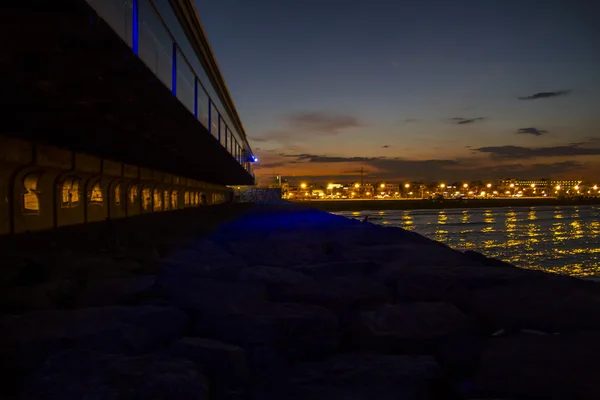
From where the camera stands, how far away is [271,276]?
5.07 meters

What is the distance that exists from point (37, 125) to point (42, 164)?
1889 millimetres

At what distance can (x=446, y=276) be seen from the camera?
4.78m

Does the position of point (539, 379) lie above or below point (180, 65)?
below

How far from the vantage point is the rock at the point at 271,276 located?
4.81 meters

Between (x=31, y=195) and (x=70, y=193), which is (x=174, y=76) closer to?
(x=31, y=195)

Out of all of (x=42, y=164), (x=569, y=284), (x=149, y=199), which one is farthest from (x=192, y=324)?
(x=149, y=199)

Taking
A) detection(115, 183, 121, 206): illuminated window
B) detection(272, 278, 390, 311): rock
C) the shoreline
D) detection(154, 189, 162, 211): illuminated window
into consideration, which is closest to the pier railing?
detection(272, 278, 390, 311): rock

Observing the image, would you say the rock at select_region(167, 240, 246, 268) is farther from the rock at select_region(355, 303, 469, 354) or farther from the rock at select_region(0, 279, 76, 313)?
the rock at select_region(355, 303, 469, 354)

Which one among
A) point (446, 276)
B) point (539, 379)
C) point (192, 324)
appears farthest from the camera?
point (446, 276)

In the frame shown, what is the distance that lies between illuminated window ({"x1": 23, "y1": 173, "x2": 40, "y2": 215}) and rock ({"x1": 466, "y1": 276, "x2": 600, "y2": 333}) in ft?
30.6

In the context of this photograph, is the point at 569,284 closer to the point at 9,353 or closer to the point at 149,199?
the point at 9,353

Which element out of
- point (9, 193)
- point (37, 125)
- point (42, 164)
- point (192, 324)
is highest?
point (37, 125)

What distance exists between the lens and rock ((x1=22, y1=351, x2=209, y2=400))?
224 cm

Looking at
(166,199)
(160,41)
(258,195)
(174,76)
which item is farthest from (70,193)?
(258,195)
